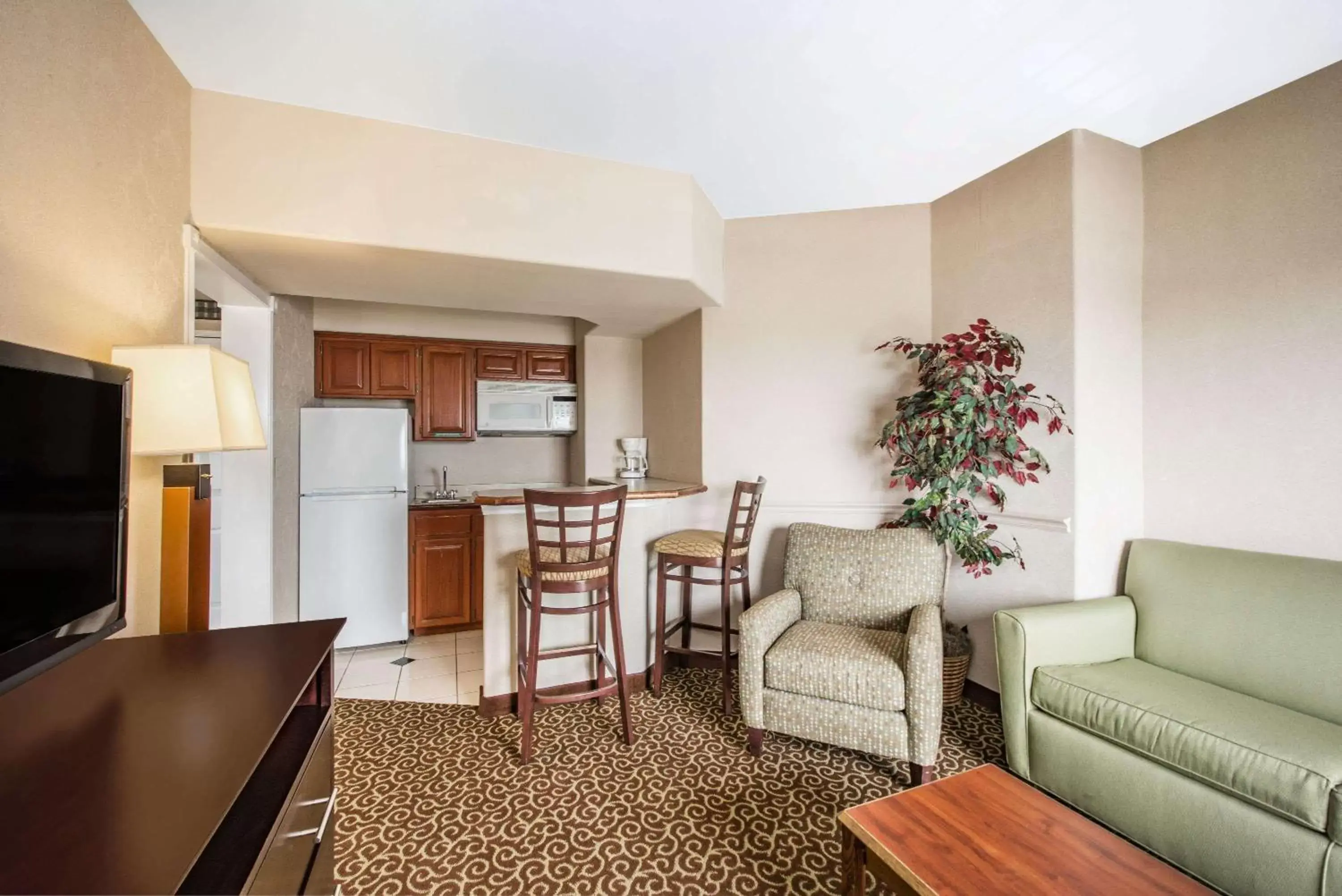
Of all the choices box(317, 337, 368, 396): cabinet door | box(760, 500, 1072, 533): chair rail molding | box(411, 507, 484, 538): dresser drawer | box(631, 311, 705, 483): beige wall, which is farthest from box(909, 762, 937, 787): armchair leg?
box(317, 337, 368, 396): cabinet door

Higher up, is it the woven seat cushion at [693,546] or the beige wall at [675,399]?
the beige wall at [675,399]

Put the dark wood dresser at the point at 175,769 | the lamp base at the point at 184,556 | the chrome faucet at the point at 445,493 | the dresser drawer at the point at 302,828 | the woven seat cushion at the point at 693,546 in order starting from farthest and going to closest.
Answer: the chrome faucet at the point at 445,493 < the woven seat cushion at the point at 693,546 < the lamp base at the point at 184,556 < the dresser drawer at the point at 302,828 < the dark wood dresser at the point at 175,769

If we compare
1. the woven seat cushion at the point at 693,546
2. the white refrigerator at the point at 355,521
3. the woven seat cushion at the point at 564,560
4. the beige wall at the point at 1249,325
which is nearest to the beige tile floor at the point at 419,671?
the white refrigerator at the point at 355,521

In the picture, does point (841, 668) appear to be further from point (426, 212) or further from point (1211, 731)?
point (426, 212)

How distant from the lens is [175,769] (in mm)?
786

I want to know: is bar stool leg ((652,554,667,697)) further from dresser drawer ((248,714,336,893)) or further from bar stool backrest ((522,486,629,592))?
dresser drawer ((248,714,336,893))

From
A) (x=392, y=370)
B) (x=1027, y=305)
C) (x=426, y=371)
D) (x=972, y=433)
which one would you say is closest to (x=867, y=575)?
(x=972, y=433)

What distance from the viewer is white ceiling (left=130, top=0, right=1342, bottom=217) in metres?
1.70

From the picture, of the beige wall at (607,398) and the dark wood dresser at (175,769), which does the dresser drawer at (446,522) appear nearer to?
the beige wall at (607,398)

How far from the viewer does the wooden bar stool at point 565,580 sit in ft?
7.22

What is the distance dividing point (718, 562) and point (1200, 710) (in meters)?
1.77

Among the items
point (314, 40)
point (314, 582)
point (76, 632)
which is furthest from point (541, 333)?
point (76, 632)

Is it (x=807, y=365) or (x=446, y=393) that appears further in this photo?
(x=446, y=393)

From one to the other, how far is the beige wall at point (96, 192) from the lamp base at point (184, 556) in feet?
0.48
